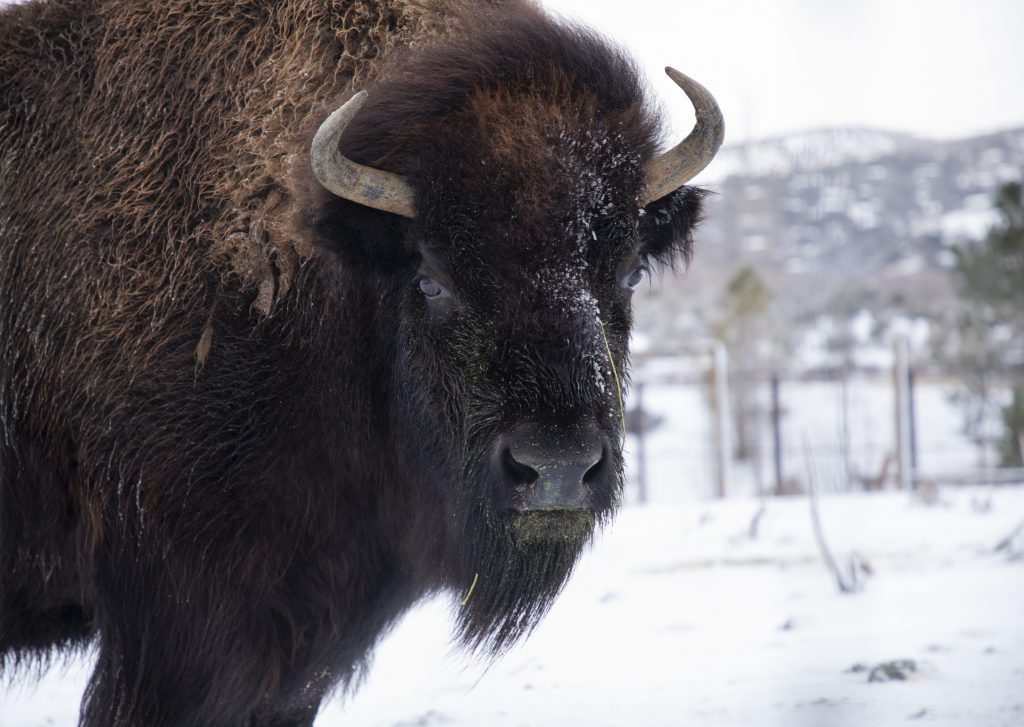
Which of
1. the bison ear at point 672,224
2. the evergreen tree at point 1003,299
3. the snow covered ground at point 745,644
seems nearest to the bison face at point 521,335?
the bison ear at point 672,224

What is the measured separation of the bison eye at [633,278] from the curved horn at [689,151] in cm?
23

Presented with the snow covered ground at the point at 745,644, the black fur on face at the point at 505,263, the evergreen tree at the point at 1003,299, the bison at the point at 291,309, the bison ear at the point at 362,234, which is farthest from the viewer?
the evergreen tree at the point at 1003,299

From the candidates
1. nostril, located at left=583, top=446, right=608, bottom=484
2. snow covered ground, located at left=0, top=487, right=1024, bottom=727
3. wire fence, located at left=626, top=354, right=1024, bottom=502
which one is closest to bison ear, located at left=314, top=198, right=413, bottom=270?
nostril, located at left=583, top=446, right=608, bottom=484

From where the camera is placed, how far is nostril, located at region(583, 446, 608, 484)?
274 centimetres

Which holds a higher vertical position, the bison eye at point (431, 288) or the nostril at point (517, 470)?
the bison eye at point (431, 288)

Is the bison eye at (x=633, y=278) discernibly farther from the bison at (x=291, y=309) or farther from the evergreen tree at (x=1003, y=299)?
the evergreen tree at (x=1003, y=299)

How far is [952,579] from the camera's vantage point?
5793mm

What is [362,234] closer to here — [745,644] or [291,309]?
[291,309]

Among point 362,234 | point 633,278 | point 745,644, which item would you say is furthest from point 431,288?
point 745,644

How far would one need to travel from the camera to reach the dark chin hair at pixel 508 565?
2846 millimetres

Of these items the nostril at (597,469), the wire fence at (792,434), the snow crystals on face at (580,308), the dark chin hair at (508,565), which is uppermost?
the snow crystals on face at (580,308)

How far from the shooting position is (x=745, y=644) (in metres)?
5.09

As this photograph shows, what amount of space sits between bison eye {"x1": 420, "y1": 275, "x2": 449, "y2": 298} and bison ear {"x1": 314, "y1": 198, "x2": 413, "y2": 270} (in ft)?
0.46

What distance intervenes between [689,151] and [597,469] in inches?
46.6
